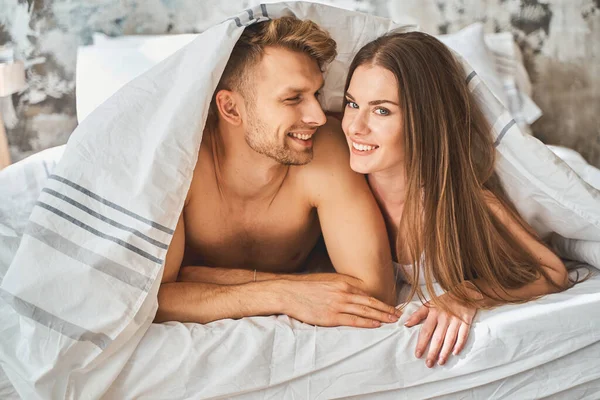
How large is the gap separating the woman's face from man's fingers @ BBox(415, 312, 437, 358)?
36 cm

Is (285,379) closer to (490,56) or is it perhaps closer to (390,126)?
(390,126)

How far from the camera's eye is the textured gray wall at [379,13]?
251 cm

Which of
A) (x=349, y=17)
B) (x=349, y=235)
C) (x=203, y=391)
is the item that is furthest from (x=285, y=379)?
(x=349, y=17)

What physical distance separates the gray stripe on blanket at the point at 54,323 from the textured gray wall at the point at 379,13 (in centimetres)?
146

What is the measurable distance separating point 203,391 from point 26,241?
442 millimetres

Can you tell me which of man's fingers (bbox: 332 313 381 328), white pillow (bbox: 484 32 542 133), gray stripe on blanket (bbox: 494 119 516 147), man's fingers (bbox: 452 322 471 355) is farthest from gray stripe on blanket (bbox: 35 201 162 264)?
white pillow (bbox: 484 32 542 133)

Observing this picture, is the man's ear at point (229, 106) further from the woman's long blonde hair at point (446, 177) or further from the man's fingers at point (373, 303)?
the man's fingers at point (373, 303)

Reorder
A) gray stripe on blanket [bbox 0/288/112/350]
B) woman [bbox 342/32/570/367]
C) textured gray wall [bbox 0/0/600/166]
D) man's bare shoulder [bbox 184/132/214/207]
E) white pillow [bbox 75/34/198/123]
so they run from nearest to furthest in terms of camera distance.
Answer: gray stripe on blanket [bbox 0/288/112/350] → woman [bbox 342/32/570/367] → man's bare shoulder [bbox 184/132/214/207] → white pillow [bbox 75/34/198/123] → textured gray wall [bbox 0/0/600/166]

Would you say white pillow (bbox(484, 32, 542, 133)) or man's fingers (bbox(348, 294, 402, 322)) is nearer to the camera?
man's fingers (bbox(348, 294, 402, 322))

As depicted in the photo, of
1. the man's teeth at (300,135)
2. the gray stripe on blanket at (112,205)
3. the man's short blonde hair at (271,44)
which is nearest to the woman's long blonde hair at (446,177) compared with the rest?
the man's short blonde hair at (271,44)

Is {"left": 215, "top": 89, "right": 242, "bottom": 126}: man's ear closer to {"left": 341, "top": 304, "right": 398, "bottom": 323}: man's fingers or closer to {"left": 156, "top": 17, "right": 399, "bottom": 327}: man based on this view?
{"left": 156, "top": 17, "right": 399, "bottom": 327}: man

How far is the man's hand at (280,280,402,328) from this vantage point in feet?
4.67

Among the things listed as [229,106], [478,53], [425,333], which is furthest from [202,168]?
[478,53]

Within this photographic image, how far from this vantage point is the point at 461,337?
1344 millimetres
